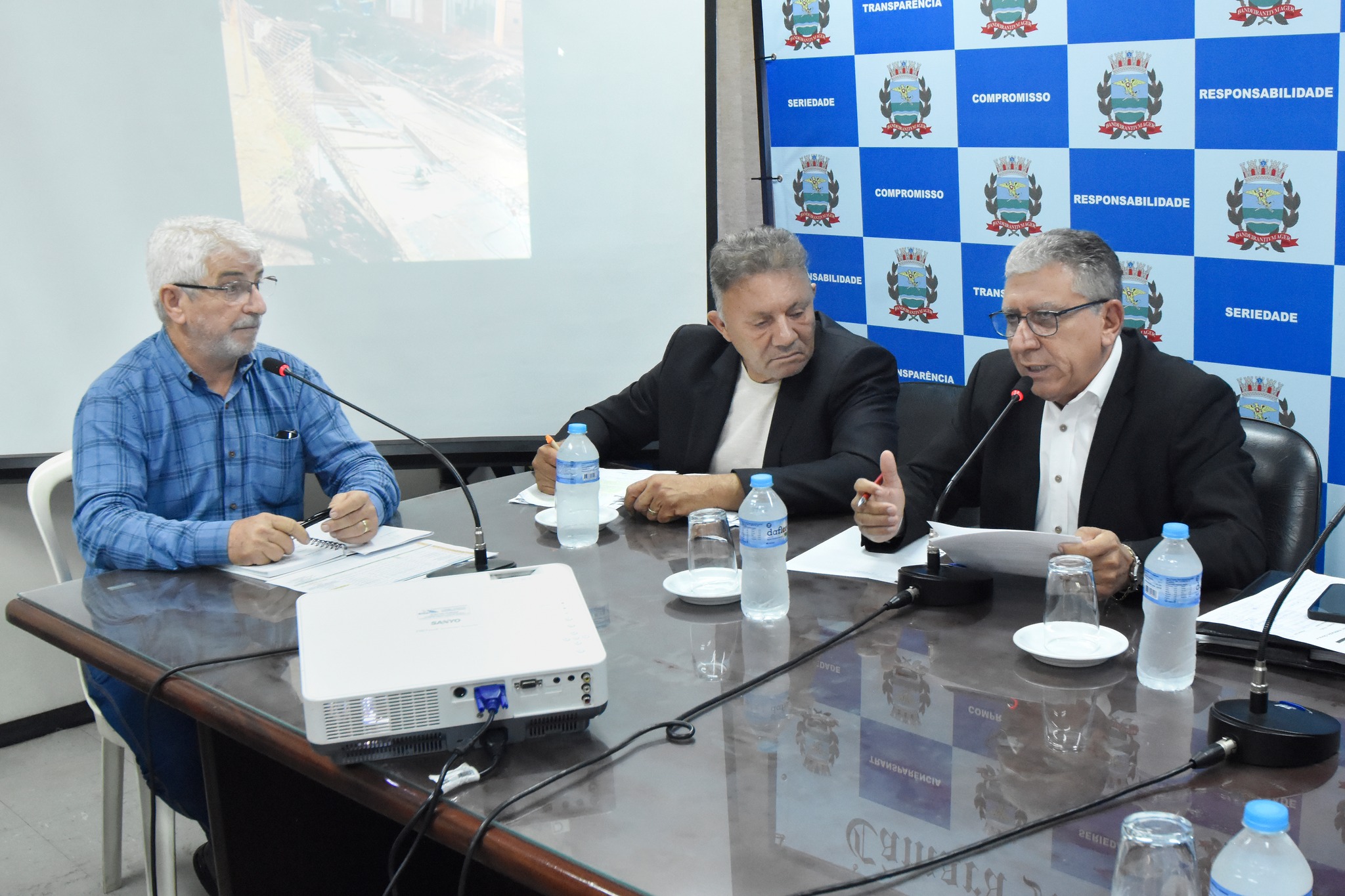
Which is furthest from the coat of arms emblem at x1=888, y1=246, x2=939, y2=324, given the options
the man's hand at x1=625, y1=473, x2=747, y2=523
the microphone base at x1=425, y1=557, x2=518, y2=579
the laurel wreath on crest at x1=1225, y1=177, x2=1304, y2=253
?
the microphone base at x1=425, y1=557, x2=518, y2=579

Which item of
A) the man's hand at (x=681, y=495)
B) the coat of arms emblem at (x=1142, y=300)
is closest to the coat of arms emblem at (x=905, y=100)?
the coat of arms emblem at (x=1142, y=300)

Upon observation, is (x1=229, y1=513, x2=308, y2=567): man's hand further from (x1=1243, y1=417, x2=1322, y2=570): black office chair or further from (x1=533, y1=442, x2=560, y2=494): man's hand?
(x1=1243, y1=417, x2=1322, y2=570): black office chair

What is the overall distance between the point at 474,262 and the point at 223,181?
2.35 ft

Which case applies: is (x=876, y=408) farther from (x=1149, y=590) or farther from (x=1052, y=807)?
(x=1052, y=807)

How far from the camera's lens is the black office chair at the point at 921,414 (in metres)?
2.47

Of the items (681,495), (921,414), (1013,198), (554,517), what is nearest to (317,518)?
(554,517)

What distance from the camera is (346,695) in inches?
45.8

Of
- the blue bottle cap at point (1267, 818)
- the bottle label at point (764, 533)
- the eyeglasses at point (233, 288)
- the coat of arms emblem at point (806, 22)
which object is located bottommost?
the blue bottle cap at point (1267, 818)

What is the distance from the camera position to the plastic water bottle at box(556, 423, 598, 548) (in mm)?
2012

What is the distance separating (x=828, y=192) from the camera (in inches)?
136

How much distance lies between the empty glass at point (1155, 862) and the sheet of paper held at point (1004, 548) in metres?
0.68

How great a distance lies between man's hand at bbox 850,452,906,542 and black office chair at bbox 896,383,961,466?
628mm

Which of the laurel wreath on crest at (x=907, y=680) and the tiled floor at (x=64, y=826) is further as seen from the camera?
the tiled floor at (x=64, y=826)

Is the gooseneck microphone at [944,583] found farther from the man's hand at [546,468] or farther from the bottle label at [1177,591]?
the man's hand at [546,468]
